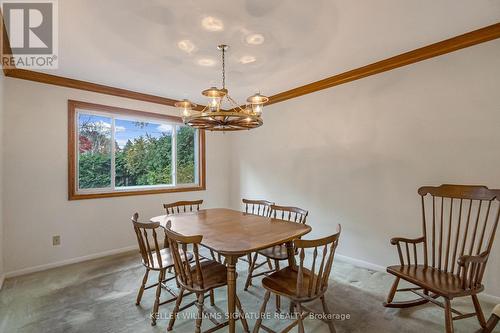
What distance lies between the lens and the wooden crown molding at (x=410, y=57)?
2.22 m

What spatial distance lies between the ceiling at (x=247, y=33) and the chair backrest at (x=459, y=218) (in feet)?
4.79

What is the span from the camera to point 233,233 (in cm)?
211

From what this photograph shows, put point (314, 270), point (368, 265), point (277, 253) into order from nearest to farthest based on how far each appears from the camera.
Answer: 1. point (314, 270)
2. point (277, 253)
3. point (368, 265)

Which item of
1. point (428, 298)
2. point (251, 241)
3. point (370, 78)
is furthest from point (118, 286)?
point (370, 78)

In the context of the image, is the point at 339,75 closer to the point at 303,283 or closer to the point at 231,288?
the point at 303,283

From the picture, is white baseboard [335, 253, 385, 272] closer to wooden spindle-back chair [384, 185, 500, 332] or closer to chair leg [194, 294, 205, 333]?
wooden spindle-back chair [384, 185, 500, 332]

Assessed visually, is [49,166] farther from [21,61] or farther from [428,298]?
[428,298]

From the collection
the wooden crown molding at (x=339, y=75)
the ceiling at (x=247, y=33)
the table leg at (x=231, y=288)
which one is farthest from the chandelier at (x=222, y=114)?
the wooden crown molding at (x=339, y=75)

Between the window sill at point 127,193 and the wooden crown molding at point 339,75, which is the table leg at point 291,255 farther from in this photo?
the window sill at point 127,193

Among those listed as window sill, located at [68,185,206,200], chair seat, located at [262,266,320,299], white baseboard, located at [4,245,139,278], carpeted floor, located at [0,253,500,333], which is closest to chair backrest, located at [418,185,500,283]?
carpeted floor, located at [0,253,500,333]

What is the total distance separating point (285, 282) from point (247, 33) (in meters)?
2.09

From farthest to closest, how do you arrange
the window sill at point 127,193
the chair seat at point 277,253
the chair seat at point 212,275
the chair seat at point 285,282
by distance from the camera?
the window sill at point 127,193, the chair seat at point 277,253, the chair seat at point 212,275, the chair seat at point 285,282

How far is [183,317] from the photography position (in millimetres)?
2074

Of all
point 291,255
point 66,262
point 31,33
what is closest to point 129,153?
point 66,262
